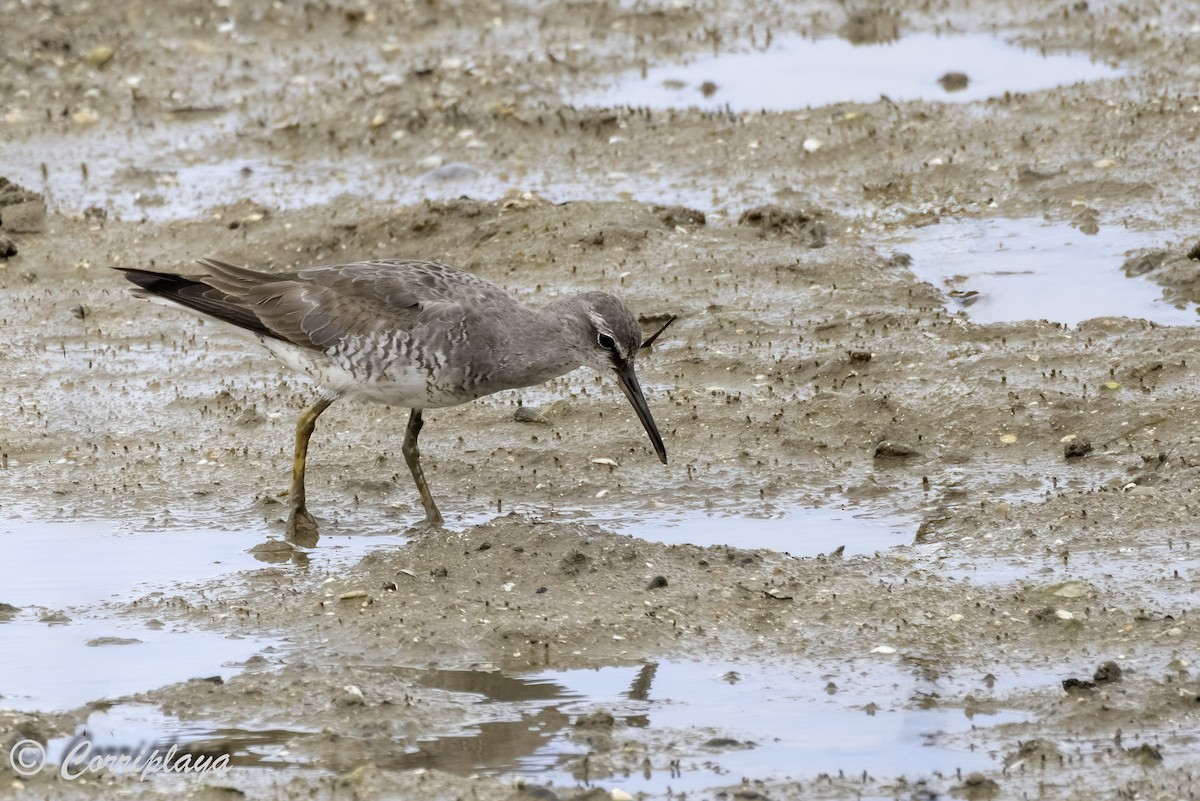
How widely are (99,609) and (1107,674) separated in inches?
180

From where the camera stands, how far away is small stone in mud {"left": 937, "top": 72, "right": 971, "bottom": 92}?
1470 cm

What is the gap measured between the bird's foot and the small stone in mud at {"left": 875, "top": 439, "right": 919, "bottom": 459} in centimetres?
310

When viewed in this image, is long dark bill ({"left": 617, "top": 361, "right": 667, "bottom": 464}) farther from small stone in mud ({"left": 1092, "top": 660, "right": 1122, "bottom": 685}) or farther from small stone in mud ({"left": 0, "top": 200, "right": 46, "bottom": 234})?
small stone in mud ({"left": 0, "top": 200, "right": 46, "bottom": 234})

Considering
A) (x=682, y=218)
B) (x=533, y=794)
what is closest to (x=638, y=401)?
(x=533, y=794)

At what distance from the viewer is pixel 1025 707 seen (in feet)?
21.8

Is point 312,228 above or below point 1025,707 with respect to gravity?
above

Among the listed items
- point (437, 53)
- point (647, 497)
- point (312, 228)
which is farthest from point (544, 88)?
point (647, 497)

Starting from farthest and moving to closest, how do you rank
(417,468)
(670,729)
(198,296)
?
(198,296), (417,468), (670,729)

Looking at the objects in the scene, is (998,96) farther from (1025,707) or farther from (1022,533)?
(1025,707)

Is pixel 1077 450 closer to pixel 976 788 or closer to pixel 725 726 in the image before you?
pixel 725 726

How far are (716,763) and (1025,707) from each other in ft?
4.19

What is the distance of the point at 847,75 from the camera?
15477mm

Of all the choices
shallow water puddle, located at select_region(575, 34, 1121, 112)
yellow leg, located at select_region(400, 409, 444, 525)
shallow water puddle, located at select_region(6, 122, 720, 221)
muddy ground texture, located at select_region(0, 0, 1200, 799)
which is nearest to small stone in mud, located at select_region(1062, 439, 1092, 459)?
muddy ground texture, located at select_region(0, 0, 1200, 799)

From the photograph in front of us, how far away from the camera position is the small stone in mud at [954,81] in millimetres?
14703
